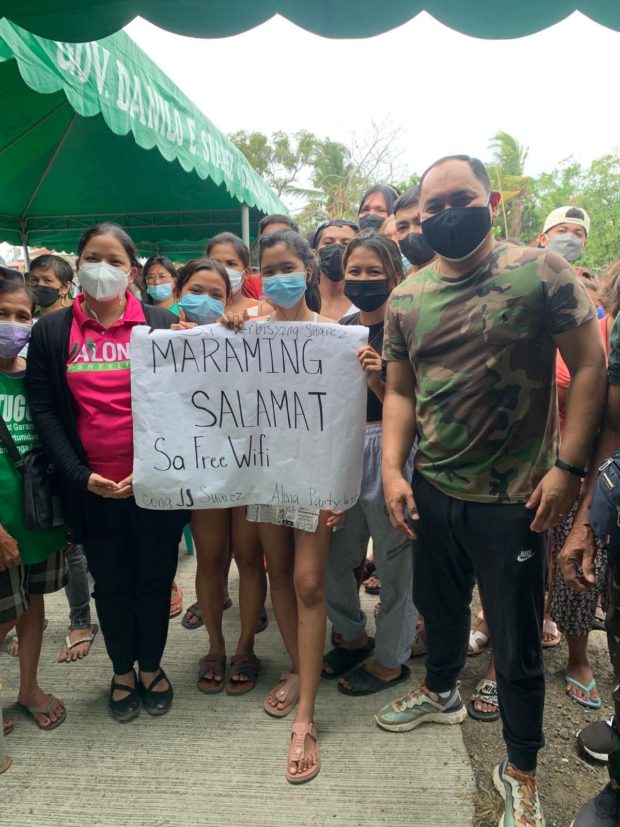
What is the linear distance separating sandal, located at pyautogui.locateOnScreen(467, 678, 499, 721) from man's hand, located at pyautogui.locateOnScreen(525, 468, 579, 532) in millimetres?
1152

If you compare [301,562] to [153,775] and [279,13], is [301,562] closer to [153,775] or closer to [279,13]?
[153,775]

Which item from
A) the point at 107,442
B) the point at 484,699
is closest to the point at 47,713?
the point at 107,442

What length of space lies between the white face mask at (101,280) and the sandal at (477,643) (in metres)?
2.41

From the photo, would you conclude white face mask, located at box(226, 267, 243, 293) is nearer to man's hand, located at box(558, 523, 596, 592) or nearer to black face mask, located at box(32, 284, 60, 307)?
black face mask, located at box(32, 284, 60, 307)

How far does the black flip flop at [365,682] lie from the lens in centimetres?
247

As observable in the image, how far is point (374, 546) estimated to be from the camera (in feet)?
7.89

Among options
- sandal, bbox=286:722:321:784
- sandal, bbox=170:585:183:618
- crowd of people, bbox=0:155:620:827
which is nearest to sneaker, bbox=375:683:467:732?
crowd of people, bbox=0:155:620:827

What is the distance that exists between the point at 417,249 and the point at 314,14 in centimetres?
110

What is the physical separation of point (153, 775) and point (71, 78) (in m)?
4.23

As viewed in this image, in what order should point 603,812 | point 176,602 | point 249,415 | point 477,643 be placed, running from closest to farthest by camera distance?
1. point 603,812
2. point 249,415
3. point 477,643
4. point 176,602

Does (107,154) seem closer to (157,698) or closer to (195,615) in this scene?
(195,615)

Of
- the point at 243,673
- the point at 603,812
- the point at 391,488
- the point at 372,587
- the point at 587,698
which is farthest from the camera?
the point at 372,587

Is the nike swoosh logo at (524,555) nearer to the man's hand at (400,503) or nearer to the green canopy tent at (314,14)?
the man's hand at (400,503)

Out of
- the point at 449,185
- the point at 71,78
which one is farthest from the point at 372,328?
the point at 71,78
